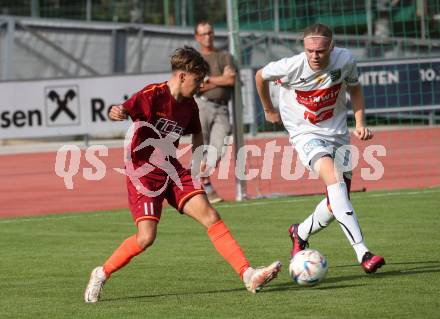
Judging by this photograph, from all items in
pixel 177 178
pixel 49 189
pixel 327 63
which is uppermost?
pixel 327 63

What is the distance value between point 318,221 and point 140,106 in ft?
6.53

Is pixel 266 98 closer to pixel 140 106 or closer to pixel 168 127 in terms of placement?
pixel 168 127

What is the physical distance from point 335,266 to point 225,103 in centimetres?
556

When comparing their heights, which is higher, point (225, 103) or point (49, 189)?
point (225, 103)

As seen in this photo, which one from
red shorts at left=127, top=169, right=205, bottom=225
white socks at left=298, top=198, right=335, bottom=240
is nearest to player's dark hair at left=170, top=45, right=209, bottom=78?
red shorts at left=127, top=169, right=205, bottom=225

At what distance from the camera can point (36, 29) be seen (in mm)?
27859

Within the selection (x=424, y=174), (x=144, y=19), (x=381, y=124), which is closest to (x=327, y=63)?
(x=424, y=174)

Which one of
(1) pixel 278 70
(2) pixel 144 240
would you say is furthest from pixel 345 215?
(2) pixel 144 240

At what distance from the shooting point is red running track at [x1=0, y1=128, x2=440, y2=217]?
15961 mm

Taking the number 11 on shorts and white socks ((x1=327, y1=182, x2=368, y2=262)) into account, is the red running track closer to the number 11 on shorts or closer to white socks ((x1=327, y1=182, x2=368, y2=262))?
white socks ((x1=327, y1=182, x2=368, y2=262))

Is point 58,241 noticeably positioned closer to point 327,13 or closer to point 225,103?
point 225,103

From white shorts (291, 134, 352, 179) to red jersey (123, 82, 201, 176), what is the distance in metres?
1.23

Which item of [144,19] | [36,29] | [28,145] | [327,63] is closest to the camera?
[327,63]

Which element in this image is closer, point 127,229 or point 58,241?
point 58,241
